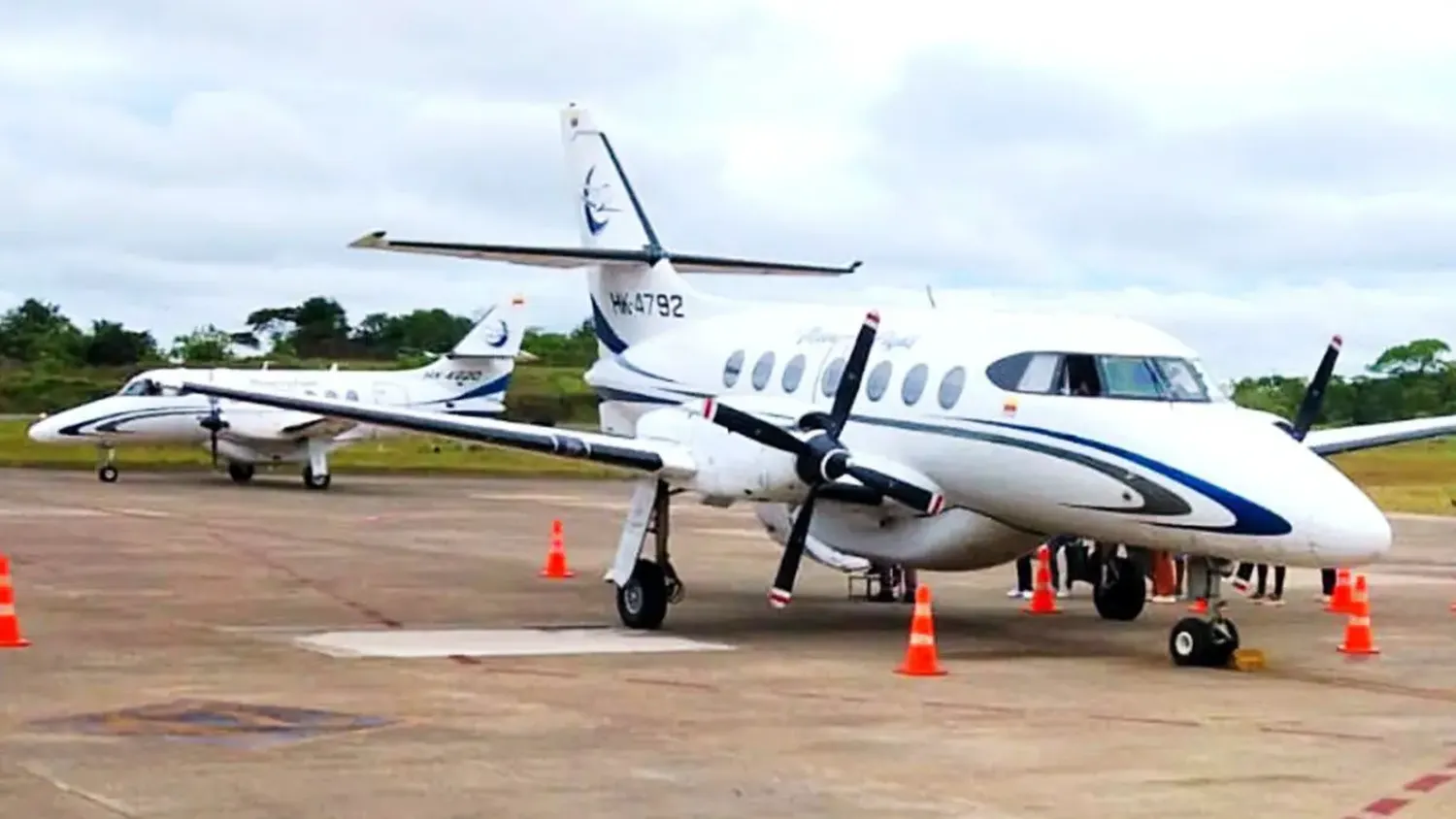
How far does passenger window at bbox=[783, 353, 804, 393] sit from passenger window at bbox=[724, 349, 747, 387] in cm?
79

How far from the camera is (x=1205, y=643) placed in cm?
1656

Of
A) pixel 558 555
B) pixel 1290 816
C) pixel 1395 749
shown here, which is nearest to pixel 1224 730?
pixel 1395 749

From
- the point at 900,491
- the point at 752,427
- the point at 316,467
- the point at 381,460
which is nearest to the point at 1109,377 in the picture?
the point at 900,491

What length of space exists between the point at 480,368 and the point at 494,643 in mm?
33064

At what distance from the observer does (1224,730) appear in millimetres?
12992

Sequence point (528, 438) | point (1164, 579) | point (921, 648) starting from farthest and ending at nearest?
1. point (1164, 579)
2. point (528, 438)
3. point (921, 648)

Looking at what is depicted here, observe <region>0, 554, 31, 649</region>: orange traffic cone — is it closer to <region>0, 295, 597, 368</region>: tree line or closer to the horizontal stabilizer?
the horizontal stabilizer

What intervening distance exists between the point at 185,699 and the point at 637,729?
128 inches

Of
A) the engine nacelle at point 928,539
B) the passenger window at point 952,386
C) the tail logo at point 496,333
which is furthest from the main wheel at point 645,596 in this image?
the tail logo at point 496,333

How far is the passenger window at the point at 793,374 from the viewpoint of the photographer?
20344 millimetres

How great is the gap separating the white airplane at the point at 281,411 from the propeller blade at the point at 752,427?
29.1m

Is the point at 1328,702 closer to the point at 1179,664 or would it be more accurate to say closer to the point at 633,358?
the point at 1179,664

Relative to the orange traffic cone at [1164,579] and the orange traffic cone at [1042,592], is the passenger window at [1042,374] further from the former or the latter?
the orange traffic cone at [1164,579]

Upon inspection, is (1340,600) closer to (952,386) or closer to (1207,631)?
→ (952,386)
